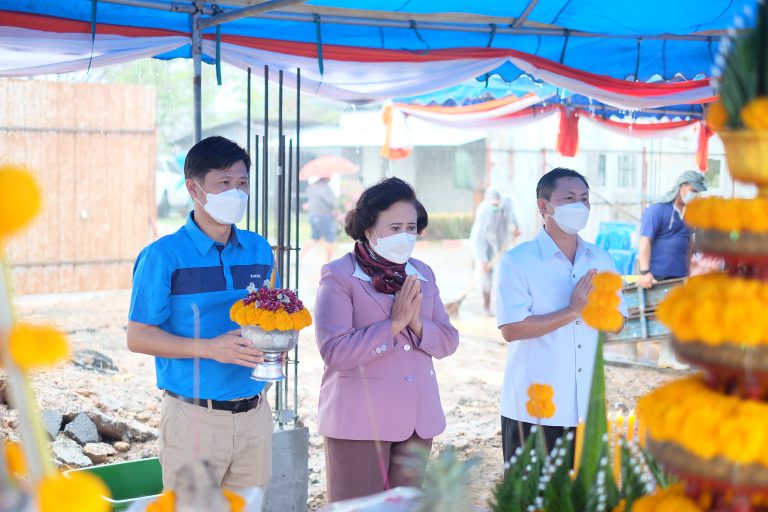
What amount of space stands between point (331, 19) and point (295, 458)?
230 centimetres

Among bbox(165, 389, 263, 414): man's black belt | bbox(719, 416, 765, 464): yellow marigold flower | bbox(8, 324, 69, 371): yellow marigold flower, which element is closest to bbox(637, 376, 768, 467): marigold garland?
bbox(719, 416, 765, 464): yellow marigold flower

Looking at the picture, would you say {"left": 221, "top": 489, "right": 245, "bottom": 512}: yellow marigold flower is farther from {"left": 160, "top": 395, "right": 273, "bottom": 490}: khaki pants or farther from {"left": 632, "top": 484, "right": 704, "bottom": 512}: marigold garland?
{"left": 160, "top": 395, "right": 273, "bottom": 490}: khaki pants

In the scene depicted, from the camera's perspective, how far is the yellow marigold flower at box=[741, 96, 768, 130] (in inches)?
49.4

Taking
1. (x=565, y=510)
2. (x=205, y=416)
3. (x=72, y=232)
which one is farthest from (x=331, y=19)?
(x=72, y=232)

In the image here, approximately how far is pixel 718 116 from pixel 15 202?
1.05 metres

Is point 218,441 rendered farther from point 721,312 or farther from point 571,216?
point 721,312

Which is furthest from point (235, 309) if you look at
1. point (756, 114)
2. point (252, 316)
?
point (756, 114)

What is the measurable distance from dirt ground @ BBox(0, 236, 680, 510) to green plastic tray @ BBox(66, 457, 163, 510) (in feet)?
3.67

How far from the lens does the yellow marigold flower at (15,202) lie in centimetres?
94

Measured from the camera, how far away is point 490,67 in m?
5.05

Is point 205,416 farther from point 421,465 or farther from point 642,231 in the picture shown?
point 642,231

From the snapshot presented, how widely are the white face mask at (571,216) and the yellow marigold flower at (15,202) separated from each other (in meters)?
2.88

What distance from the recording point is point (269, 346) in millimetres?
2908

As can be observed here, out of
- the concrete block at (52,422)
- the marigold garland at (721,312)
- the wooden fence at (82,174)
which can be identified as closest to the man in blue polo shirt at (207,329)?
the marigold garland at (721,312)
